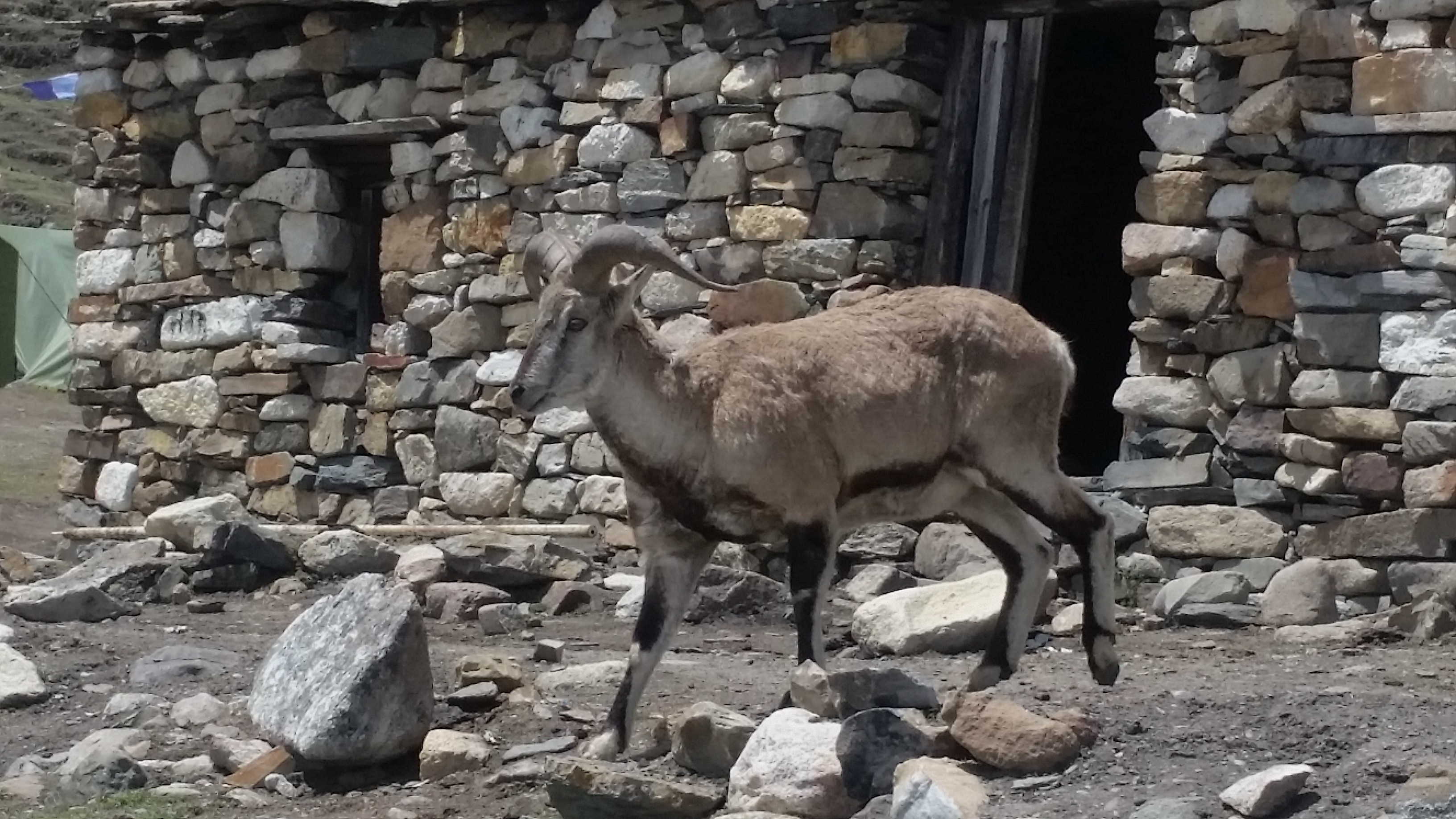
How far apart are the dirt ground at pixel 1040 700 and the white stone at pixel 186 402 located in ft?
8.83

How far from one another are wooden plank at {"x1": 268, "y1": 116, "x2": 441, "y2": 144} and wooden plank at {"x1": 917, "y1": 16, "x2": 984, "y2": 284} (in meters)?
3.14

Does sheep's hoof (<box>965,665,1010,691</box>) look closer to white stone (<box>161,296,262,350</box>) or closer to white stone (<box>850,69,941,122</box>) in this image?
white stone (<box>850,69,941,122</box>)

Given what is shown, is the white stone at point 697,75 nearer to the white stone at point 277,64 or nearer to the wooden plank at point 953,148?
the wooden plank at point 953,148

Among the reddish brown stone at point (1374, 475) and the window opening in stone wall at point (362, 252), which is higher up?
the window opening in stone wall at point (362, 252)

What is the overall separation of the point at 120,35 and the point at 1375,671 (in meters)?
9.22

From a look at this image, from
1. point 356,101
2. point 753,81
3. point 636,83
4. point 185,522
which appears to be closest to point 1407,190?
point 753,81

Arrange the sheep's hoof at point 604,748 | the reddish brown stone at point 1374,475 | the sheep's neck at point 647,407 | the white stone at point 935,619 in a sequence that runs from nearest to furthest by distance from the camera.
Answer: the sheep's hoof at point 604,748 < the sheep's neck at point 647,407 < the white stone at point 935,619 < the reddish brown stone at point 1374,475

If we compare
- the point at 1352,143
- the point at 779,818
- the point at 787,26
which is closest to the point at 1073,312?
the point at 787,26

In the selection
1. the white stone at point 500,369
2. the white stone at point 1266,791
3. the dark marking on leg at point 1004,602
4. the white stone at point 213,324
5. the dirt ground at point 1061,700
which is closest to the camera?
the white stone at point 1266,791

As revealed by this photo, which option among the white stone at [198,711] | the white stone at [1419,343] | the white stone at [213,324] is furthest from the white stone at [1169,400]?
the white stone at [213,324]

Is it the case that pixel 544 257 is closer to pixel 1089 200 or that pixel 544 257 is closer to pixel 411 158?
pixel 411 158

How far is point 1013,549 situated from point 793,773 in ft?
5.51

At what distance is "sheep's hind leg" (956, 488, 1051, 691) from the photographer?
667cm

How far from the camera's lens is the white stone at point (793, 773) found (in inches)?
210
